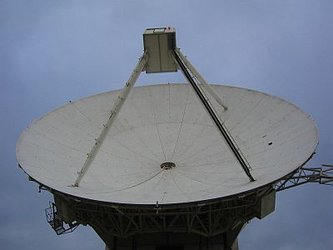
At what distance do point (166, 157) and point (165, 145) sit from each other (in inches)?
49.7

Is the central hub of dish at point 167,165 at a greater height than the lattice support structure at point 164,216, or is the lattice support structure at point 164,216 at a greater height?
the central hub of dish at point 167,165

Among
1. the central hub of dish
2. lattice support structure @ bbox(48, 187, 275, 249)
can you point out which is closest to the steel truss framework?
lattice support structure @ bbox(48, 187, 275, 249)

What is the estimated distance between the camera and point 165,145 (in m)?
37.4

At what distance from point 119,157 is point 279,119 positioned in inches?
350

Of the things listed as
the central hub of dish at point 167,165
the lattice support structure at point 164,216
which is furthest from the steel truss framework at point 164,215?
the central hub of dish at point 167,165

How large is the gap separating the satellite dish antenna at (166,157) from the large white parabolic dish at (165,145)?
6 centimetres

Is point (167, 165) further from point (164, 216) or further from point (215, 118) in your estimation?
point (164, 216)

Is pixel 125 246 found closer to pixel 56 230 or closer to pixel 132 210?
pixel 56 230

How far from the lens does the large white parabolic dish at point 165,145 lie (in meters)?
30.5

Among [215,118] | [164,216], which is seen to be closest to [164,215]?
[164,216]

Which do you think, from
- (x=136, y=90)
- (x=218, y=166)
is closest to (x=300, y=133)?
(x=218, y=166)

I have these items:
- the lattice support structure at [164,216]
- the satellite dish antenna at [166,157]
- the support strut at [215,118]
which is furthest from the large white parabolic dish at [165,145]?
the support strut at [215,118]

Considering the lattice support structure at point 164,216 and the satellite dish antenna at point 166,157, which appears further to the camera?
the satellite dish antenna at point 166,157

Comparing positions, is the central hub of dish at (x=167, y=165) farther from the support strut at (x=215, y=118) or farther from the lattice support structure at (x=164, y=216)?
the support strut at (x=215, y=118)
